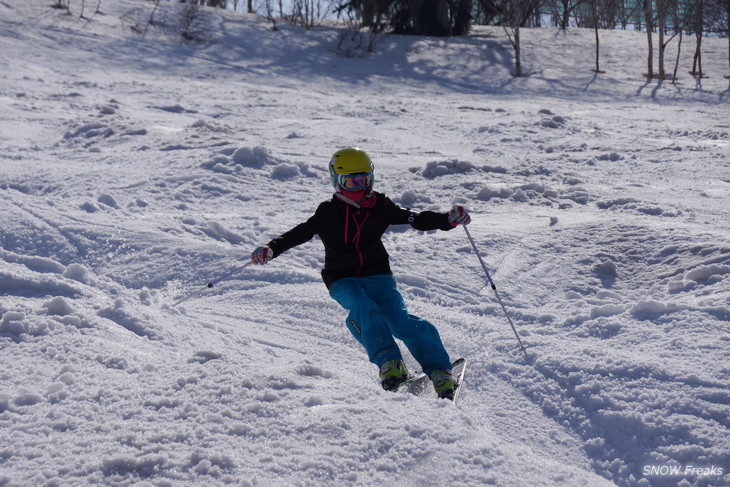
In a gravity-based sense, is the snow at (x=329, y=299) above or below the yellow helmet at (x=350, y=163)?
below

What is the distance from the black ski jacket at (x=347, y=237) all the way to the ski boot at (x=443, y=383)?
81 cm

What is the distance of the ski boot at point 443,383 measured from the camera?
12.2ft

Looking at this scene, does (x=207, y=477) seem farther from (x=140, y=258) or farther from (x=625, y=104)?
(x=625, y=104)

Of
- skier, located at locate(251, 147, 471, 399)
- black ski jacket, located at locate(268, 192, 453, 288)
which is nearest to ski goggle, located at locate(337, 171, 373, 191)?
skier, located at locate(251, 147, 471, 399)

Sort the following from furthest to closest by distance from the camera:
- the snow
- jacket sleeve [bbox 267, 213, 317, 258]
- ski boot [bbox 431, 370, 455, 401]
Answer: jacket sleeve [bbox 267, 213, 317, 258], ski boot [bbox 431, 370, 455, 401], the snow

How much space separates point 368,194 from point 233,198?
12.2ft

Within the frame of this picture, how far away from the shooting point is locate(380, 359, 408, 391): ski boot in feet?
12.4

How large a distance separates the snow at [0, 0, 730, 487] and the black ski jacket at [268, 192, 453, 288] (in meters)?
0.63

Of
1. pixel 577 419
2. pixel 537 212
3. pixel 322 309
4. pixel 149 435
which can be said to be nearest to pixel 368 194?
pixel 322 309

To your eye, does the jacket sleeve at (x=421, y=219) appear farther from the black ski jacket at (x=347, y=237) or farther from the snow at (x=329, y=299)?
the snow at (x=329, y=299)

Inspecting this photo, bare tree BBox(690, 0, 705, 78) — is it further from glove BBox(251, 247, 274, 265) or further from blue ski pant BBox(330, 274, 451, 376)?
glove BBox(251, 247, 274, 265)

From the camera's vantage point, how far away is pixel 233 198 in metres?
7.82

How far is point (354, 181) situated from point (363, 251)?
438 mm

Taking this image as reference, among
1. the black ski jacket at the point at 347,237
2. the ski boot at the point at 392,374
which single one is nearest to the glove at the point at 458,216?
the black ski jacket at the point at 347,237
